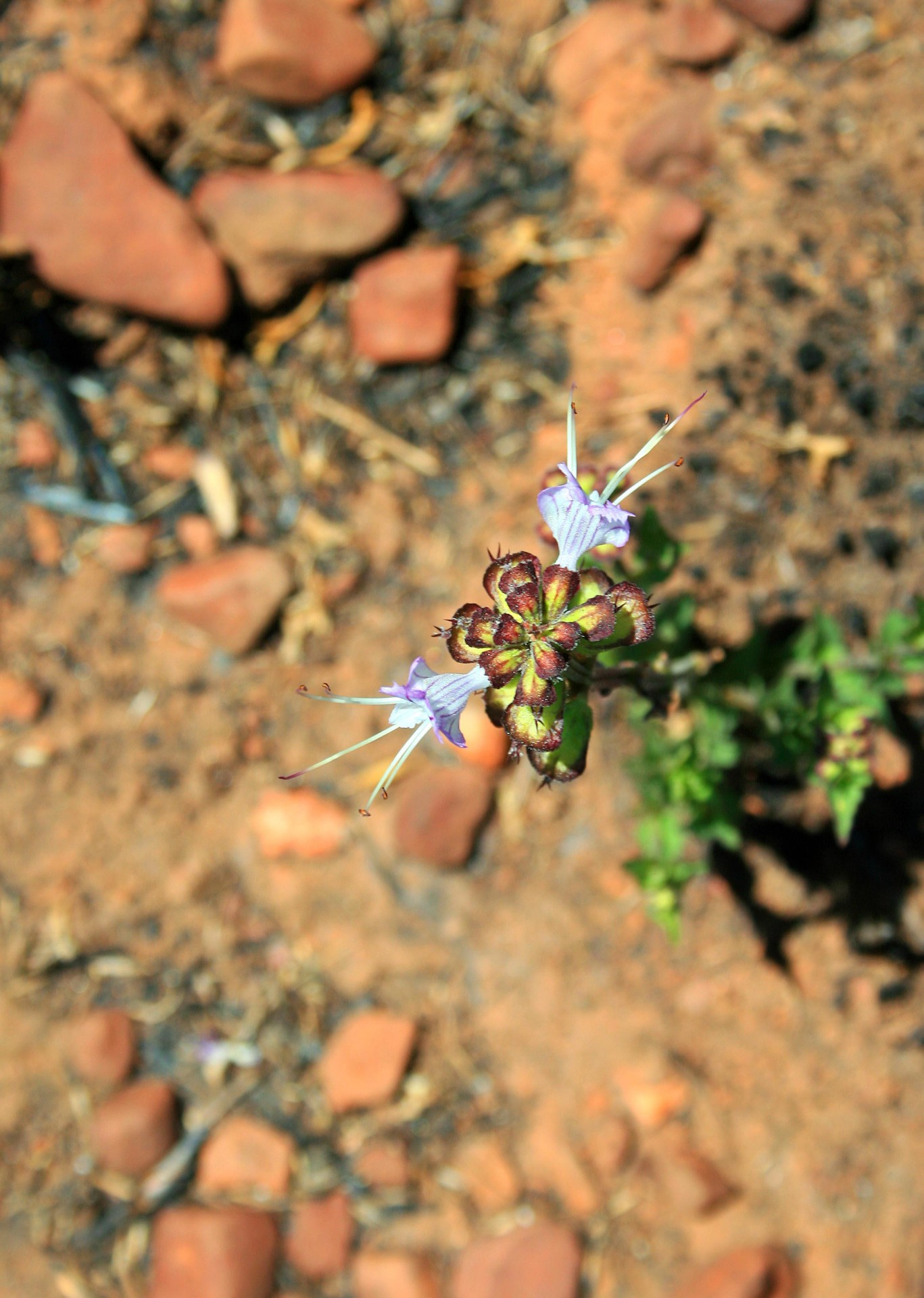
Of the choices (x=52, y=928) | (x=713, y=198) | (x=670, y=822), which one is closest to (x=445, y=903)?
(x=670, y=822)

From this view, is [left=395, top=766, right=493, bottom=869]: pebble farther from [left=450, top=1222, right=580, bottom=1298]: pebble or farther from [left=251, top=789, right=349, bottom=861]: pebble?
[left=450, top=1222, right=580, bottom=1298]: pebble

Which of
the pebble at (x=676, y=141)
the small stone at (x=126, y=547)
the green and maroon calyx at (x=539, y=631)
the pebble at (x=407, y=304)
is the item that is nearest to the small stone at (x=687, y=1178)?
the green and maroon calyx at (x=539, y=631)

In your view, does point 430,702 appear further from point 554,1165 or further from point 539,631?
point 554,1165

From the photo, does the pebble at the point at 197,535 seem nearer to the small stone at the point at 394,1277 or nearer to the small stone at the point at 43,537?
the small stone at the point at 43,537

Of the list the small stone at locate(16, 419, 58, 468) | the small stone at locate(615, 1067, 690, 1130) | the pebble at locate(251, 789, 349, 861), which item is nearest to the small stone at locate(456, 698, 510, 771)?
the pebble at locate(251, 789, 349, 861)

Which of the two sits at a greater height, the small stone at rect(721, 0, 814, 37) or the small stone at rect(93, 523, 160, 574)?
the small stone at rect(721, 0, 814, 37)
